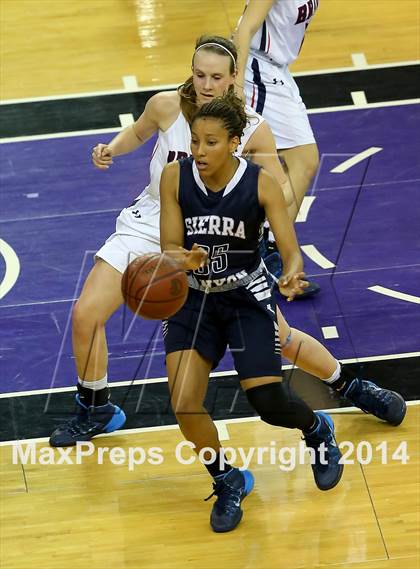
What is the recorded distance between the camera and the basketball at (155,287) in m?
5.07

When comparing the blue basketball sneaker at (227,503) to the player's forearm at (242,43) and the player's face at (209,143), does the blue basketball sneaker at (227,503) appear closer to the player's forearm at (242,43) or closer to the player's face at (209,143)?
the player's face at (209,143)

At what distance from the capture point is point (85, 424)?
6293mm

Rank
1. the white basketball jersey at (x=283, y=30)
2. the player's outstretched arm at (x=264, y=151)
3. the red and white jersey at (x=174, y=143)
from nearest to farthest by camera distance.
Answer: the player's outstretched arm at (x=264, y=151)
the red and white jersey at (x=174, y=143)
the white basketball jersey at (x=283, y=30)

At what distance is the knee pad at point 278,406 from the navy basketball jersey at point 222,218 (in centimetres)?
46

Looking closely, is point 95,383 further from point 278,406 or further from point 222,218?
point 222,218

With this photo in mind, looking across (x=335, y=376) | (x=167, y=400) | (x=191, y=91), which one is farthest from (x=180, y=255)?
(x=167, y=400)

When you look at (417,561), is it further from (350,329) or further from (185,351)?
(350,329)

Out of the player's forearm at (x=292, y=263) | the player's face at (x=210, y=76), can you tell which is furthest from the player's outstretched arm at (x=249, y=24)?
the player's forearm at (x=292, y=263)

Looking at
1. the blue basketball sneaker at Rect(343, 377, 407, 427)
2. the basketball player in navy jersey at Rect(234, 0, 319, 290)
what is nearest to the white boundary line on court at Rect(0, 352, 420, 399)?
the blue basketball sneaker at Rect(343, 377, 407, 427)

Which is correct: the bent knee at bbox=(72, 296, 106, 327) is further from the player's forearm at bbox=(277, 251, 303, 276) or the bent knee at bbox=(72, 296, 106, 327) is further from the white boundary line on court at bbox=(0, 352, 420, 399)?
the player's forearm at bbox=(277, 251, 303, 276)

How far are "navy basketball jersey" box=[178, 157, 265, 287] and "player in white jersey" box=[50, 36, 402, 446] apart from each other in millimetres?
519

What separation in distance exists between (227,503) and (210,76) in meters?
1.81

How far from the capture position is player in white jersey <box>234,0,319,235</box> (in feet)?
24.1

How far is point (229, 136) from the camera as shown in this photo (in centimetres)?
528
